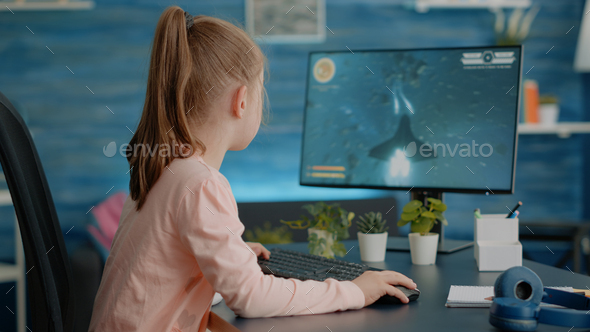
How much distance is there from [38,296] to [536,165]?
9.53ft

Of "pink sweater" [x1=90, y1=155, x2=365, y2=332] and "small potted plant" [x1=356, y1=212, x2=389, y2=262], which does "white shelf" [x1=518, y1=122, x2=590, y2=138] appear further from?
"pink sweater" [x1=90, y1=155, x2=365, y2=332]

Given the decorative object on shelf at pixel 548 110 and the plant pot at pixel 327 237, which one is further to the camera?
the decorative object on shelf at pixel 548 110

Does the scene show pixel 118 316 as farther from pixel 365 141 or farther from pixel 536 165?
pixel 536 165

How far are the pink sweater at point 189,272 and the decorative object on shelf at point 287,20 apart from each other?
2.07m

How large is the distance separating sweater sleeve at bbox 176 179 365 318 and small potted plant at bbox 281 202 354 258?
0.33m

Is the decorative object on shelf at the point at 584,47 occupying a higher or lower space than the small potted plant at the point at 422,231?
higher

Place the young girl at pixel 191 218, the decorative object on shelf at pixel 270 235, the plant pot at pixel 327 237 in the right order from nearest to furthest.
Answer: the young girl at pixel 191 218 → the plant pot at pixel 327 237 → the decorative object on shelf at pixel 270 235

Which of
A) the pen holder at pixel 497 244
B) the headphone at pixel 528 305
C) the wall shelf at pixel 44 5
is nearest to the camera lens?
the headphone at pixel 528 305

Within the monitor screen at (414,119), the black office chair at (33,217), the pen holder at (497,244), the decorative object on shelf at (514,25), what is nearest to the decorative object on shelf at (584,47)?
the decorative object on shelf at (514,25)

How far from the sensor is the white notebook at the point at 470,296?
792mm

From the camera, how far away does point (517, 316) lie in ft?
2.16

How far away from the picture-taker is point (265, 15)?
2.76 m

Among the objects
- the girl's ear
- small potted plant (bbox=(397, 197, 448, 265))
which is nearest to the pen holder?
small potted plant (bbox=(397, 197, 448, 265))

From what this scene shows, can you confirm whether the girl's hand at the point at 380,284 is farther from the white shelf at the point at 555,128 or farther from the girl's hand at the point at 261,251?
the white shelf at the point at 555,128
